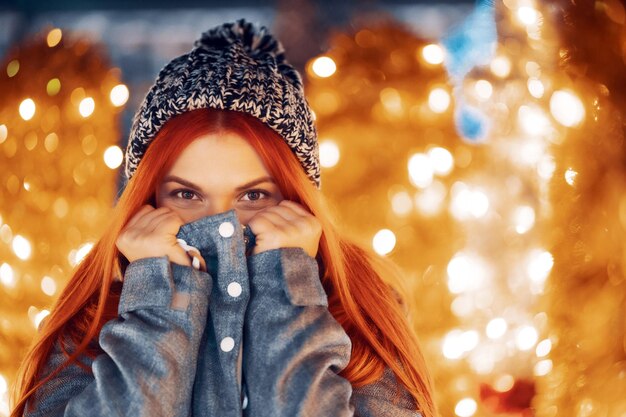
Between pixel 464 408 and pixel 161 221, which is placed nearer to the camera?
pixel 161 221

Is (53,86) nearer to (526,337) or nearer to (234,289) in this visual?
(234,289)

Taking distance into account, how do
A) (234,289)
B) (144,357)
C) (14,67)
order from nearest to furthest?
(144,357) < (234,289) < (14,67)

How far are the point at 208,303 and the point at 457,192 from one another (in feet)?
4.37

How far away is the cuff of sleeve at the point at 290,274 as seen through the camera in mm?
1190

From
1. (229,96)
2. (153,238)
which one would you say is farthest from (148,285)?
(229,96)

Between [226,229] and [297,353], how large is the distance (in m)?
0.27

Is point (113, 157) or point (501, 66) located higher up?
point (501, 66)

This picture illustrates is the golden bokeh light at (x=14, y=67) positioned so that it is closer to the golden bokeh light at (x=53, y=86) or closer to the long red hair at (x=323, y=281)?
the golden bokeh light at (x=53, y=86)

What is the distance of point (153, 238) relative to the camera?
4.01 ft

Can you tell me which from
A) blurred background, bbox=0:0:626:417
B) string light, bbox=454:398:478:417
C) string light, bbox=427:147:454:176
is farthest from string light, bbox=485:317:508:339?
string light, bbox=427:147:454:176

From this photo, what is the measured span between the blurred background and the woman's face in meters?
0.60

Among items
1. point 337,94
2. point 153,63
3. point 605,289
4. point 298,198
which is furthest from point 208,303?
point 153,63

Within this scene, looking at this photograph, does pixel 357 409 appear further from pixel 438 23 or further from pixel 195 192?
pixel 438 23

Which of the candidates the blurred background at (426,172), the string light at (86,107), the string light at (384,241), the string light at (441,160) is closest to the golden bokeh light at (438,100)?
the blurred background at (426,172)
